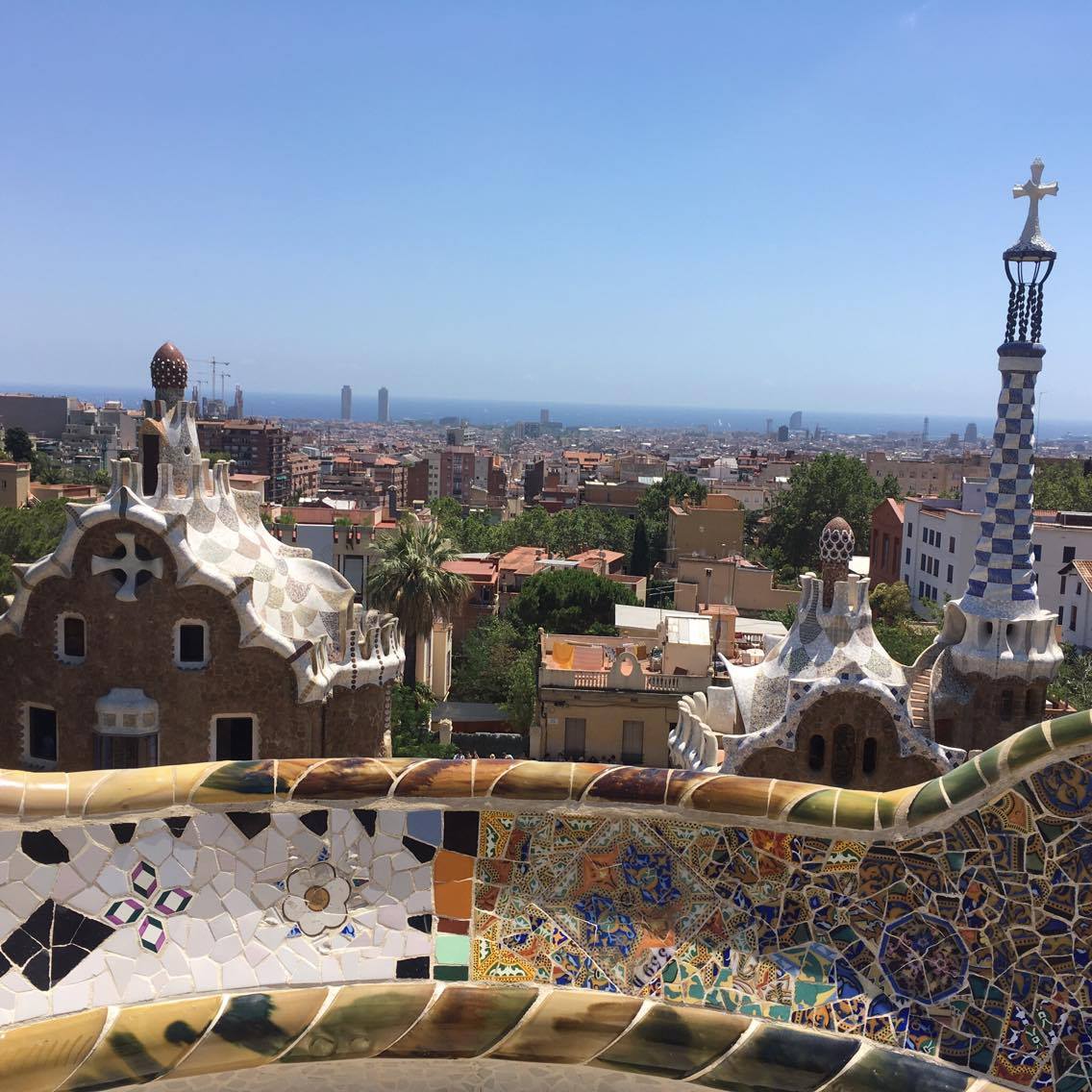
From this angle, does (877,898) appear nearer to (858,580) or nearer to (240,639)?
(858,580)

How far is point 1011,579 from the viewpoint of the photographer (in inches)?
552

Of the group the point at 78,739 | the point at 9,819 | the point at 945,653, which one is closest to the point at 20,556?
the point at 78,739

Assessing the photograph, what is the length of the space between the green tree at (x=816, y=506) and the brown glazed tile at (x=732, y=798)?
52.7 meters

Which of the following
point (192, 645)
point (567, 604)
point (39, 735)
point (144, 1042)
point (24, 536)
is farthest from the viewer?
point (24, 536)

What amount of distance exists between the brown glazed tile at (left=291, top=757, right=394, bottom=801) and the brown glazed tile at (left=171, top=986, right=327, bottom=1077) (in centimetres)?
76

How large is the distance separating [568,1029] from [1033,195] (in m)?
12.9

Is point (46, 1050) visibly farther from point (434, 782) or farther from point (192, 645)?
point (192, 645)

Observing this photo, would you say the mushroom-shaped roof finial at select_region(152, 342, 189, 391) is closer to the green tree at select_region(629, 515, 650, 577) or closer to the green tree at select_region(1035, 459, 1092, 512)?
the green tree at select_region(629, 515, 650, 577)

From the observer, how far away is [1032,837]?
15.4ft

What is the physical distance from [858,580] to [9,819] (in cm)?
962

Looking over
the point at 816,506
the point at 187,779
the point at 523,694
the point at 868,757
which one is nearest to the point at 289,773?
the point at 187,779

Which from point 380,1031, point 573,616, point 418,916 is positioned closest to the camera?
point 380,1031

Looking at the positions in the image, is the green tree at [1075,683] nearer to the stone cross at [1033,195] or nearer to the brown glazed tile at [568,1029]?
the stone cross at [1033,195]

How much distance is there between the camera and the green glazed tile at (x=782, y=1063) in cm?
447
